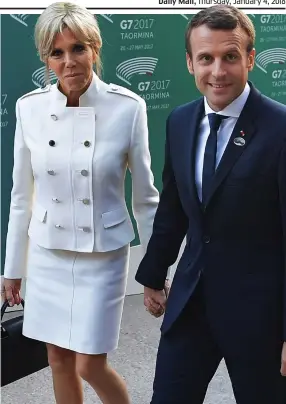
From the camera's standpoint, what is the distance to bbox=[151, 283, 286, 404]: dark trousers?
2340 millimetres

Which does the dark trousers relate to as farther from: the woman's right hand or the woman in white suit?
the woman's right hand

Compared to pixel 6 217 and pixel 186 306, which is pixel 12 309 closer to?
pixel 6 217

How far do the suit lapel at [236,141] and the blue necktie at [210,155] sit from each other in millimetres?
37

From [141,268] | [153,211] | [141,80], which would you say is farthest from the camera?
[141,80]

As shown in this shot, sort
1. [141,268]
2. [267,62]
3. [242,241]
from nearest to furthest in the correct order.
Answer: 1. [242,241]
2. [141,268]
3. [267,62]

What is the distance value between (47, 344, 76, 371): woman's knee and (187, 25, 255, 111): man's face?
4.16 ft

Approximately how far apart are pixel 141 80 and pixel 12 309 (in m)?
1.67

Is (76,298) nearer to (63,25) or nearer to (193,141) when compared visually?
(193,141)

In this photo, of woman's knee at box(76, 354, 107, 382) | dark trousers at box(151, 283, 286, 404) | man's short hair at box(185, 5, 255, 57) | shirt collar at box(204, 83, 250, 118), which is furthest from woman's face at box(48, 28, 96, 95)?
woman's knee at box(76, 354, 107, 382)

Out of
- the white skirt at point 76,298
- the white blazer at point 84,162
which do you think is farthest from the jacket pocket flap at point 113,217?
the white skirt at point 76,298

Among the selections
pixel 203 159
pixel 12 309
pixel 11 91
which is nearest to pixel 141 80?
pixel 11 91

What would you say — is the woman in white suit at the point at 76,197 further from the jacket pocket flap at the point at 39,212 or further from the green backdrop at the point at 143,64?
the green backdrop at the point at 143,64

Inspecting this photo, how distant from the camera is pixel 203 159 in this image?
7.53ft

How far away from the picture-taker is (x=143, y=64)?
4566 millimetres
